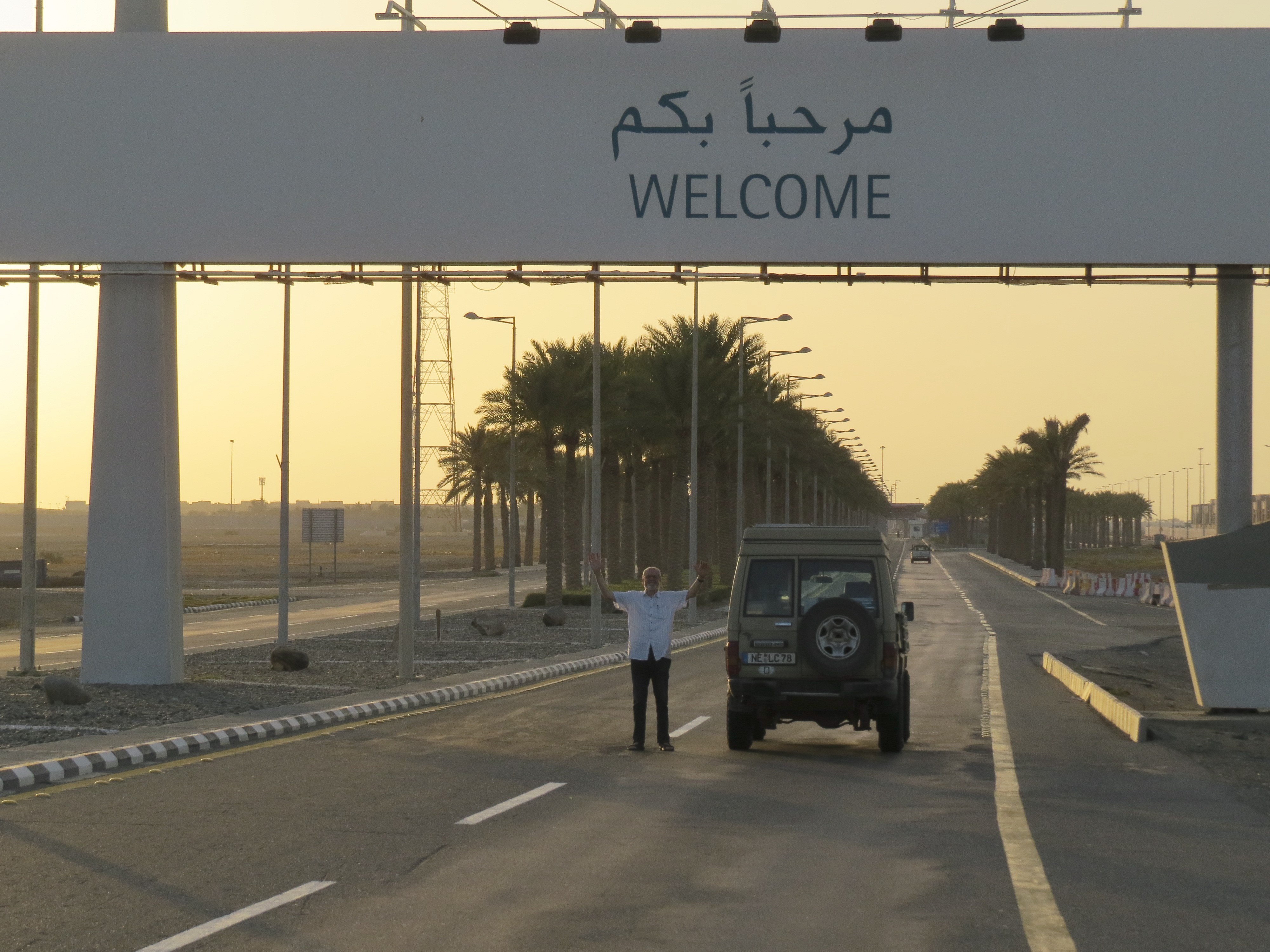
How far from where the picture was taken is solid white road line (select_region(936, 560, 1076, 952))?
7246 mm

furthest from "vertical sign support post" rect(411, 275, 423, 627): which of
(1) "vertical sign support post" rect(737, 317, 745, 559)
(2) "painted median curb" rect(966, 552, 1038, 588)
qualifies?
(2) "painted median curb" rect(966, 552, 1038, 588)

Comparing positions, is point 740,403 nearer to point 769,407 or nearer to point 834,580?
point 769,407

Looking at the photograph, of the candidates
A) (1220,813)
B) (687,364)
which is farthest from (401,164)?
(687,364)

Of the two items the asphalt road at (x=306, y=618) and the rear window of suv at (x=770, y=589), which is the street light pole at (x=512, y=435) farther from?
the rear window of suv at (x=770, y=589)

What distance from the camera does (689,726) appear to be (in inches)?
717

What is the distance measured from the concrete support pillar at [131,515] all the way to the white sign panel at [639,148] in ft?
6.76

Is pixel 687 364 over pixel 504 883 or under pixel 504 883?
over

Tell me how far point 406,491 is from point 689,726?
778cm

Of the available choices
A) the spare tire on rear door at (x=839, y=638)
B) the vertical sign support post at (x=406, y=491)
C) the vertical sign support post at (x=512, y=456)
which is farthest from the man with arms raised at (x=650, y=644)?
the vertical sign support post at (x=512, y=456)

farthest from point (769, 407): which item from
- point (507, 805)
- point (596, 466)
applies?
point (507, 805)

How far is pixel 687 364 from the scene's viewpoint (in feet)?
180

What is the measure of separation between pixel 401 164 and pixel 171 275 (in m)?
3.85

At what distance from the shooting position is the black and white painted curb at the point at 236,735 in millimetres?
12992

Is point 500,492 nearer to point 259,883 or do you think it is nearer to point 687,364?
point 687,364
